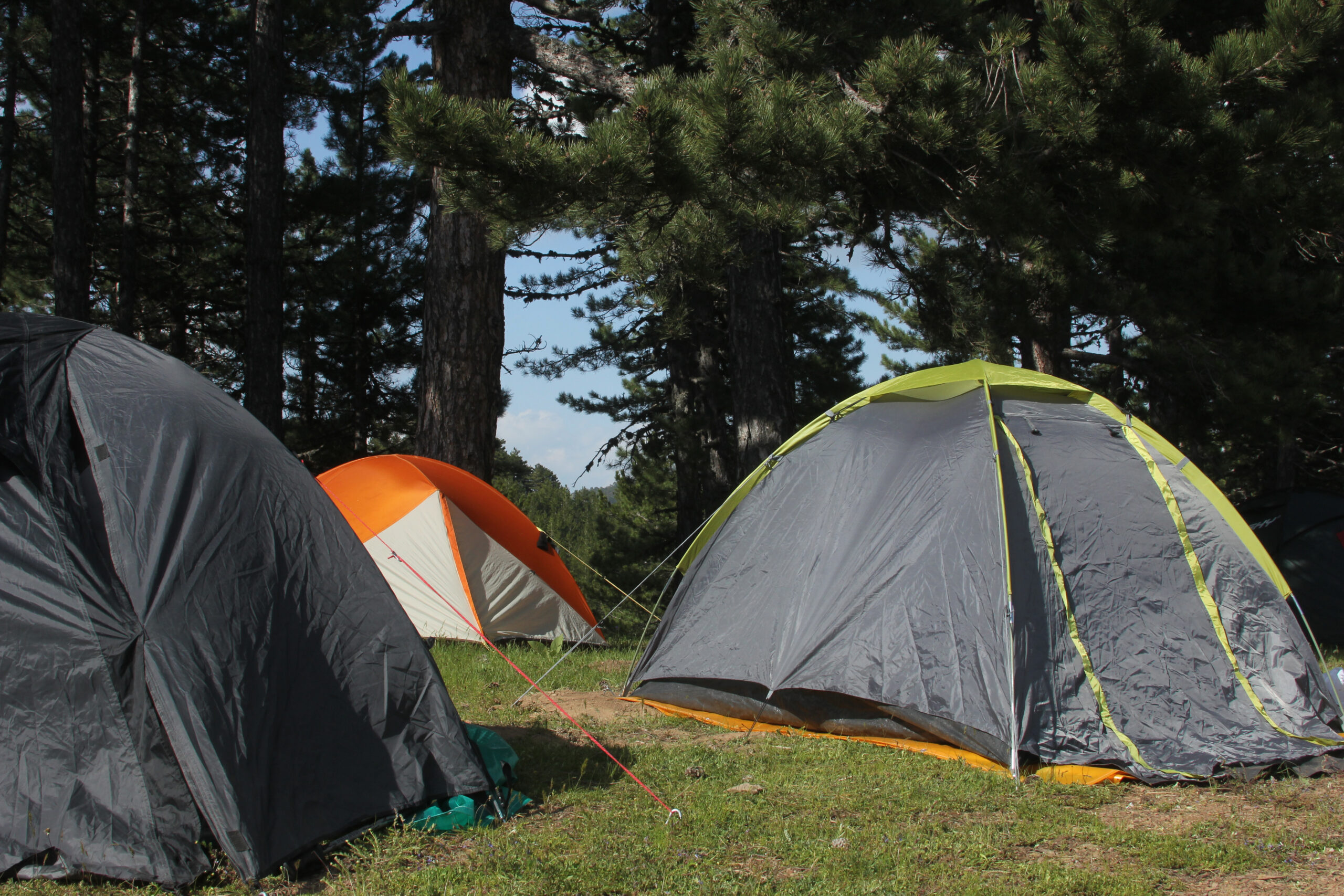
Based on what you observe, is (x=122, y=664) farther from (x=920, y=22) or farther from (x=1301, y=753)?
(x=920, y=22)

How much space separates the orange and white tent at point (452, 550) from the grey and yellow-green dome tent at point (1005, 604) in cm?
202

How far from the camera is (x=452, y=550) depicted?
22.9 ft

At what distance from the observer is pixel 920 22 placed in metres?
7.51

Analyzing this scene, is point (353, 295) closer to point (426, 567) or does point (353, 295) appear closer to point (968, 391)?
point (426, 567)

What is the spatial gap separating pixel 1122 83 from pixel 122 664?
21.1ft

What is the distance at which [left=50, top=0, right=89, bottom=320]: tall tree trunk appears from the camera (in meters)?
11.4

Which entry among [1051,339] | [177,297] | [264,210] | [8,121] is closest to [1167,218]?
[1051,339]

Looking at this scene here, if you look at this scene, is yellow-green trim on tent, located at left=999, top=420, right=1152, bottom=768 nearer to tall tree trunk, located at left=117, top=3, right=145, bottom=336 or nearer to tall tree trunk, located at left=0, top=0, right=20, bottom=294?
tall tree trunk, located at left=117, top=3, right=145, bottom=336

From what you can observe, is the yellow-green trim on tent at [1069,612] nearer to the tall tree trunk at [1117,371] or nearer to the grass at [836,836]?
the grass at [836,836]

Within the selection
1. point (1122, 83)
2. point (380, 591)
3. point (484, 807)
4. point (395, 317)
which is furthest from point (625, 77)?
point (395, 317)

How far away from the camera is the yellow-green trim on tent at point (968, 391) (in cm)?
477

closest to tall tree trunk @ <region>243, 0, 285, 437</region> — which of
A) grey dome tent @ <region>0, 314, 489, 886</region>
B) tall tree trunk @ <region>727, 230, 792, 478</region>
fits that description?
tall tree trunk @ <region>727, 230, 792, 478</region>

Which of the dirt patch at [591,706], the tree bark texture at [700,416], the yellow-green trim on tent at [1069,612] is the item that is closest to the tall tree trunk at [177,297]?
the tree bark texture at [700,416]

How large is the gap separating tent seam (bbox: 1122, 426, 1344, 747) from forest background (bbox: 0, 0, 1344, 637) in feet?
7.61
